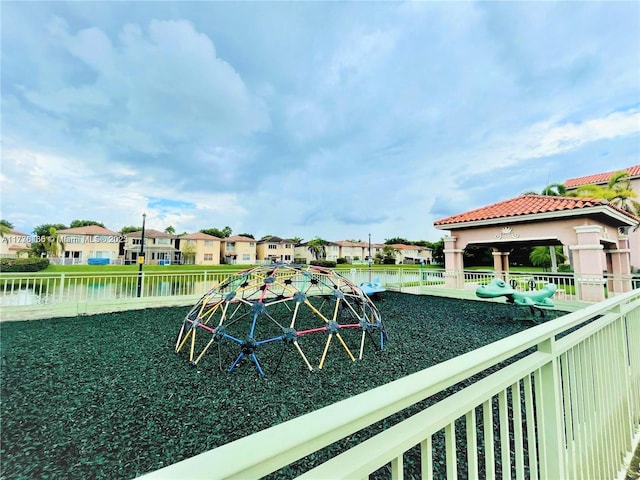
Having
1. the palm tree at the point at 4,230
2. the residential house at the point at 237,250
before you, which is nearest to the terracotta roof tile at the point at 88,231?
the palm tree at the point at 4,230

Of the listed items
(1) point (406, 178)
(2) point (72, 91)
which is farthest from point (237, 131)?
(1) point (406, 178)

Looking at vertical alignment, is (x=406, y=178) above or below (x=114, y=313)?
above

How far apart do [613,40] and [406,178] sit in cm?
1064

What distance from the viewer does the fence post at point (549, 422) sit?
137cm

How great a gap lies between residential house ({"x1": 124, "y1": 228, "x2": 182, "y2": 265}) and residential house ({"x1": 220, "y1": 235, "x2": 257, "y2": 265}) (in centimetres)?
714

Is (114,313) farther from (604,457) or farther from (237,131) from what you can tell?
(604,457)

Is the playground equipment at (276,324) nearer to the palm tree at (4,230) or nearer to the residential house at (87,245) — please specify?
the palm tree at (4,230)

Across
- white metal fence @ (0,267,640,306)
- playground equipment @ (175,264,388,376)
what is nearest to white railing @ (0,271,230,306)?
white metal fence @ (0,267,640,306)

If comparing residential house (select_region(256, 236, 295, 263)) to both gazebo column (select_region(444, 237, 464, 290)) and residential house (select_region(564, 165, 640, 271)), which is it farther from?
residential house (select_region(564, 165, 640, 271))

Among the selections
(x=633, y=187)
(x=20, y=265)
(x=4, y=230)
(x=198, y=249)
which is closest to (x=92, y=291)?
(x=20, y=265)

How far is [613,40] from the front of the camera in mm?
6496

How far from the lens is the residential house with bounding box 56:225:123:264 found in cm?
3688

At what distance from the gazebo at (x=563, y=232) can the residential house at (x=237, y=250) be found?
40083 millimetres

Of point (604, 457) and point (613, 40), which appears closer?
point (604, 457)
